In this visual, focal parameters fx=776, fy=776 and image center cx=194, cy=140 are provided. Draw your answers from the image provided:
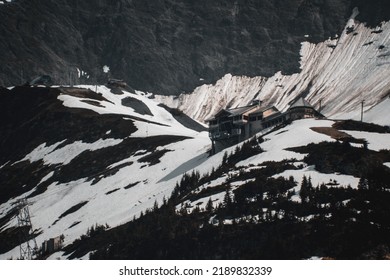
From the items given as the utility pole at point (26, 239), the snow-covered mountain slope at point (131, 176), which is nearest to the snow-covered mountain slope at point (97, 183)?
the snow-covered mountain slope at point (131, 176)

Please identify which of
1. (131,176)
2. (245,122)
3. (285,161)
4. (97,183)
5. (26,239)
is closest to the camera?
(285,161)

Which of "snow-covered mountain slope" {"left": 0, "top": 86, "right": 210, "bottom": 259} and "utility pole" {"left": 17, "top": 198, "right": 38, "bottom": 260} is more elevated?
"snow-covered mountain slope" {"left": 0, "top": 86, "right": 210, "bottom": 259}

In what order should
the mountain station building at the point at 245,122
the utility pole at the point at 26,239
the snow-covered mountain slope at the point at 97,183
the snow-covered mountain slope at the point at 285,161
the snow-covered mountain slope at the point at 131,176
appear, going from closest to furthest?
the snow-covered mountain slope at the point at 285,161 < the snow-covered mountain slope at the point at 131,176 < the utility pole at the point at 26,239 < the snow-covered mountain slope at the point at 97,183 < the mountain station building at the point at 245,122

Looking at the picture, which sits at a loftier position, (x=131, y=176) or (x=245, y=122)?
(x=245, y=122)

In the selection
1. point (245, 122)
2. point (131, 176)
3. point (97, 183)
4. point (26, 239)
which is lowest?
point (26, 239)

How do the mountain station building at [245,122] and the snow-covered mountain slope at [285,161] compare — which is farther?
the mountain station building at [245,122]

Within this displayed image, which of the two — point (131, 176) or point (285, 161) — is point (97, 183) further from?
point (285, 161)

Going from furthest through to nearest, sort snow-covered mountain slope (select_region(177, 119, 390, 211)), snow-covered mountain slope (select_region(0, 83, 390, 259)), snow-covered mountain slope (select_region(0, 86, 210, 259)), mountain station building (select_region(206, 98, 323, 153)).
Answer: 1. mountain station building (select_region(206, 98, 323, 153))
2. snow-covered mountain slope (select_region(0, 86, 210, 259))
3. snow-covered mountain slope (select_region(0, 83, 390, 259))
4. snow-covered mountain slope (select_region(177, 119, 390, 211))

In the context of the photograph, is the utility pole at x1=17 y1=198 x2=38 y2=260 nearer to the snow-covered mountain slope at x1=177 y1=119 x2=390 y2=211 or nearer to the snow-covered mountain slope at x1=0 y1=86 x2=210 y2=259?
the snow-covered mountain slope at x1=0 y1=86 x2=210 y2=259

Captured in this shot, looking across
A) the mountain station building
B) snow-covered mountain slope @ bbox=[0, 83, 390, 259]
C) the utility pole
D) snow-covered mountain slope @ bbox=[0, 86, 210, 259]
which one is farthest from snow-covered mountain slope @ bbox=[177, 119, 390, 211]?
the utility pole

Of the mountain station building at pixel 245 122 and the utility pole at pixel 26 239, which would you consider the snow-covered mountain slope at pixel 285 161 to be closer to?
the mountain station building at pixel 245 122

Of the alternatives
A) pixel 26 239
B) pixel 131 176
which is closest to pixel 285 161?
pixel 131 176

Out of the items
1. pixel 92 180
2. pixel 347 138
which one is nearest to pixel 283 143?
pixel 347 138

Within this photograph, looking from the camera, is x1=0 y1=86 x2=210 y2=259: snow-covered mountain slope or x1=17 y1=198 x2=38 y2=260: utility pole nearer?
x1=17 y1=198 x2=38 y2=260: utility pole
